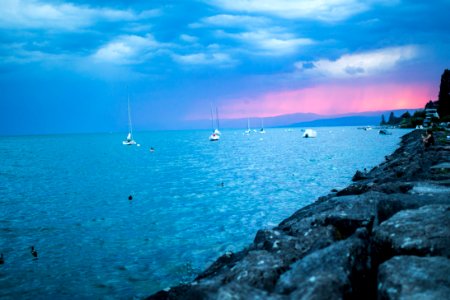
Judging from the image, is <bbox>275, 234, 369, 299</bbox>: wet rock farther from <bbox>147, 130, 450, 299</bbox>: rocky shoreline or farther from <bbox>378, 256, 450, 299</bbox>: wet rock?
<bbox>378, 256, 450, 299</bbox>: wet rock

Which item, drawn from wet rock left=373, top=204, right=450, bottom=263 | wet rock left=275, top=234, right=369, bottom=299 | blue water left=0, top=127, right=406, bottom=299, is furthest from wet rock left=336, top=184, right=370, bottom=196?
wet rock left=275, top=234, right=369, bottom=299

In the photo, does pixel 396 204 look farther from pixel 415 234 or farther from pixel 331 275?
pixel 331 275

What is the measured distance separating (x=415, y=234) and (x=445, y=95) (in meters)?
129

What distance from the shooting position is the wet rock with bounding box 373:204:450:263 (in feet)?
20.8

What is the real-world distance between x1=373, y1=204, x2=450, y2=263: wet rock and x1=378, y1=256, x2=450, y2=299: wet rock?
62cm

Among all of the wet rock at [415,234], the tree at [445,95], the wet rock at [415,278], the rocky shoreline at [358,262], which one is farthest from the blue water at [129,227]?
the tree at [445,95]

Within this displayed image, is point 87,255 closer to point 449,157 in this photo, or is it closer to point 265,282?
point 265,282

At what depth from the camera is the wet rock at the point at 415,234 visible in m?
6.33

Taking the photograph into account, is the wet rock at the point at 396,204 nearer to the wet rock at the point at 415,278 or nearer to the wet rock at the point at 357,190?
the wet rock at the point at 415,278

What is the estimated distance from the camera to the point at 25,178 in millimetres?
52469

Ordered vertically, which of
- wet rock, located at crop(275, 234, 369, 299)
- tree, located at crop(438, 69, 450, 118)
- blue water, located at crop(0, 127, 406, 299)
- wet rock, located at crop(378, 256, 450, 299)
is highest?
tree, located at crop(438, 69, 450, 118)

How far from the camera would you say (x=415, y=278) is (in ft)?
17.2

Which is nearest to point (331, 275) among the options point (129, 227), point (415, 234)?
point (415, 234)

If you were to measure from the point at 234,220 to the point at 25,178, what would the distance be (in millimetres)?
44740
